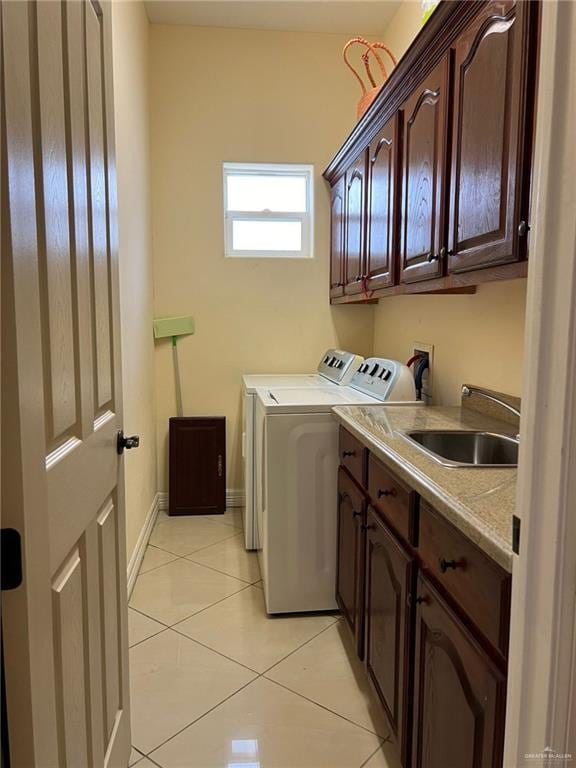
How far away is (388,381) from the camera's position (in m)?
2.38

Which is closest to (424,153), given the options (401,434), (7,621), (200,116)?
(401,434)

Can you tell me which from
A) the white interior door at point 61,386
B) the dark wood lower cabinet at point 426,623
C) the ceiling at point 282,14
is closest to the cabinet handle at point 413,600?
the dark wood lower cabinet at point 426,623

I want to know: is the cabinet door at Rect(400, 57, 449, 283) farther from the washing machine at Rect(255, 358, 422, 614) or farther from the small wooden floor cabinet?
the small wooden floor cabinet

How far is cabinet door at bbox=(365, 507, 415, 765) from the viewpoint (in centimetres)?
131

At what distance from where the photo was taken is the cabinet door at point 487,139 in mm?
1219

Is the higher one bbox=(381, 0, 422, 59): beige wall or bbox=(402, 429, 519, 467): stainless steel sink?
bbox=(381, 0, 422, 59): beige wall

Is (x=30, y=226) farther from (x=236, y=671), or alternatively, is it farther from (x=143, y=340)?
(x=143, y=340)

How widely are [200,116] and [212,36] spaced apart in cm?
49

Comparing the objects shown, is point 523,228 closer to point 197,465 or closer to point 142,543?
point 142,543

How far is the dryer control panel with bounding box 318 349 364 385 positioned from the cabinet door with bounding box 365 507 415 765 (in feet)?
4.43

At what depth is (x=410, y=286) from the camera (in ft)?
6.43

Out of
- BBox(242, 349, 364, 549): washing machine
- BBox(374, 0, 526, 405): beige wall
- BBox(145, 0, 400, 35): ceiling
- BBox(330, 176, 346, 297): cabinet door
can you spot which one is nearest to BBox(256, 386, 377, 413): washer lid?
BBox(242, 349, 364, 549): washing machine

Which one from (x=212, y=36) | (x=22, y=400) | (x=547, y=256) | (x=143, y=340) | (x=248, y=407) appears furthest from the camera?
(x=212, y=36)

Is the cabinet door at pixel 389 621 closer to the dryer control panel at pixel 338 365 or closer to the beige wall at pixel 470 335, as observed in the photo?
the beige wall at pixel 470 335
